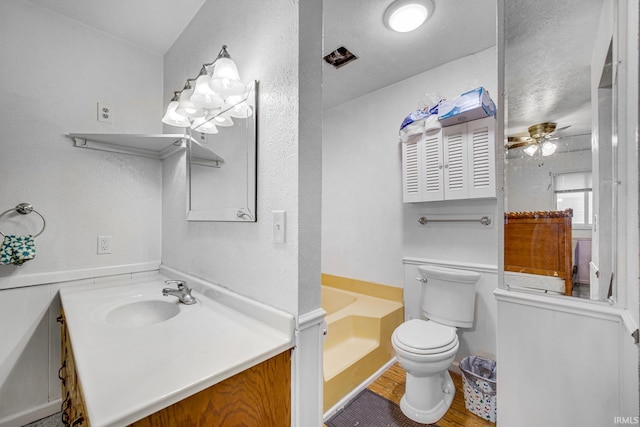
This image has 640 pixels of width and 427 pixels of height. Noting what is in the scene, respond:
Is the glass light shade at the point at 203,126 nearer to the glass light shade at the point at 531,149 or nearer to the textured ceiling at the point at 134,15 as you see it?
the textured ceiling at the point at 134,15

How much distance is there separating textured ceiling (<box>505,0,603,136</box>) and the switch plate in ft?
3.82

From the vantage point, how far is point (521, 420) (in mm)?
1168

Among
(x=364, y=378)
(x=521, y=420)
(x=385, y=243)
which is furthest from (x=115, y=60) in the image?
(x=521, y=420)

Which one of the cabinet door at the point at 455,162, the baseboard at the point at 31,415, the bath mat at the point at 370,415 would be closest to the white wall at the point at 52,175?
the baseboard at the point at 31,415

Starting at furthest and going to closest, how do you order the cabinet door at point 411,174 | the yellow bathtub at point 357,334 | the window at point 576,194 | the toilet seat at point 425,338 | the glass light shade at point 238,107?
1. the cabinet door at point 411,174
2. the yellow bathtub at point 357,334
3. the toilet seat at point 425,338
4. the glass light shade at point 238,107
5. the window at point 576,194

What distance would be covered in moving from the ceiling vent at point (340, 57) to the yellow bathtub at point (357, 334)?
6.37ft

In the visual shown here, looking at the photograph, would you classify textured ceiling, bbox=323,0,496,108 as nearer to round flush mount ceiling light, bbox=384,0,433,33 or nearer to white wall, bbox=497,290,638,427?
round flush mount ceiling light, bbox=384,0,433,33

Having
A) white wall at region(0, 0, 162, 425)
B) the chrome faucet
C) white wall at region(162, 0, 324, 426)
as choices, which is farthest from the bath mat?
white wall at region(0, 0, 162, 425)

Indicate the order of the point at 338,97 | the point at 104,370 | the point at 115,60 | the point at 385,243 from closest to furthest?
the point at 104,370, the point at 115,60, the point at 385,243, the point at 338,97

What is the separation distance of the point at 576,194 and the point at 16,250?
264cm

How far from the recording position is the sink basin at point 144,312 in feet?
4.28

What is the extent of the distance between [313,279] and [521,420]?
116cm

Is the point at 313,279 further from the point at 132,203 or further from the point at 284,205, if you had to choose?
the point at 132,203

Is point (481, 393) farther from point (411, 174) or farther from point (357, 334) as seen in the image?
point (411, 174)
